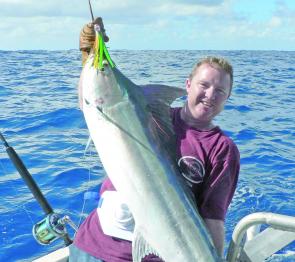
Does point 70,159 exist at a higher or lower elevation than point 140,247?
lower

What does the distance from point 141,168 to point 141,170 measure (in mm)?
11

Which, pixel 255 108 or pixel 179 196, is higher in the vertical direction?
pixel 179 196

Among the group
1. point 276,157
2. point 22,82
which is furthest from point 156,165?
point 22,82

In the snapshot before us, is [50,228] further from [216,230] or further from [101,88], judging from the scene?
[101,88]

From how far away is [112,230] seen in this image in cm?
286

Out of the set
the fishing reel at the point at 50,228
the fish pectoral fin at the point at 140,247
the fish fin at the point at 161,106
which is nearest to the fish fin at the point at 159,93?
the fish fin at the point at 161,106

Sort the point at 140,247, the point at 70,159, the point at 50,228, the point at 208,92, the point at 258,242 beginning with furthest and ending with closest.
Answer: the point at 70,159 → the point at 50,228 → the point at 258,242 → the point at 208,92 → the point at 140,247

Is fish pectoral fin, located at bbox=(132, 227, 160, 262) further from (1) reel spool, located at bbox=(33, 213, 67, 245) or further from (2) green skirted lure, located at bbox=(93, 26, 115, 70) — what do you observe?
(1) reel spool, located at bbox=(33, 213, 67, 245)

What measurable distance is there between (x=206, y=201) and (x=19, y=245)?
3.96 metres

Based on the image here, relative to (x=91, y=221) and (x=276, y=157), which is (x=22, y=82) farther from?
(x=91, y=221)

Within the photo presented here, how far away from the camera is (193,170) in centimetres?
280

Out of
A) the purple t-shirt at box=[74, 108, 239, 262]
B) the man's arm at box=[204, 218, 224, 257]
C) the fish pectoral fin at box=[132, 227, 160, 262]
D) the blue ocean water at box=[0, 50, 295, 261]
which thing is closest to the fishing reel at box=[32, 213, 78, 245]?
the purple t-shirt at box=[74, 108, 239, 262]

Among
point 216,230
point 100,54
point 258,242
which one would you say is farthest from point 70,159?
point 100,54

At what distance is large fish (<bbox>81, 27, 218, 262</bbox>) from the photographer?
238 centimetres
